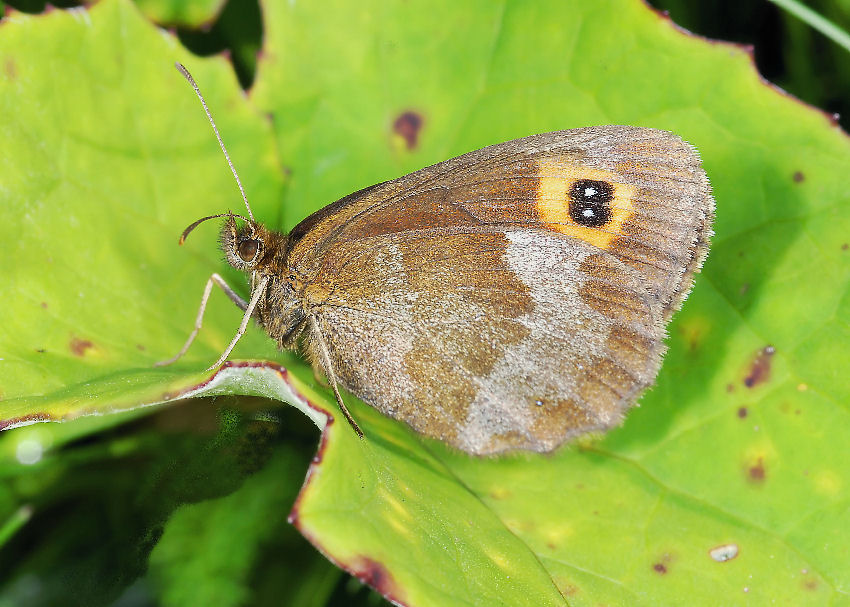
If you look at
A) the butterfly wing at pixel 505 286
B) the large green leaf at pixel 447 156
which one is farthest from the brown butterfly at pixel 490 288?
the large green leaf at pixel 447 156

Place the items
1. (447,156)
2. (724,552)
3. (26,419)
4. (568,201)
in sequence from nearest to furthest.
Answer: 1. (26,419)
2. (724,552)
3. (568,201)
4. (447,156)

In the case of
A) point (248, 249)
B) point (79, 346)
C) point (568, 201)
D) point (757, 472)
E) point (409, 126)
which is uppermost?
point (568, 201)

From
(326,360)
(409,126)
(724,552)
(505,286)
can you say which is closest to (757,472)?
→ (724,552)

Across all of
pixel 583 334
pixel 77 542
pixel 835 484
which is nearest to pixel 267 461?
pixel 77 542

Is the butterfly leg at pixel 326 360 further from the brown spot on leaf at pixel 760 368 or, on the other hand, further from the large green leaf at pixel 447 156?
the brown spot on leaf at pixel 760 368

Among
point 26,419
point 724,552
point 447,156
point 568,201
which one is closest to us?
point 26,419

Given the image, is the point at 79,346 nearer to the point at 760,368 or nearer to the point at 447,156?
the point at 447,156
